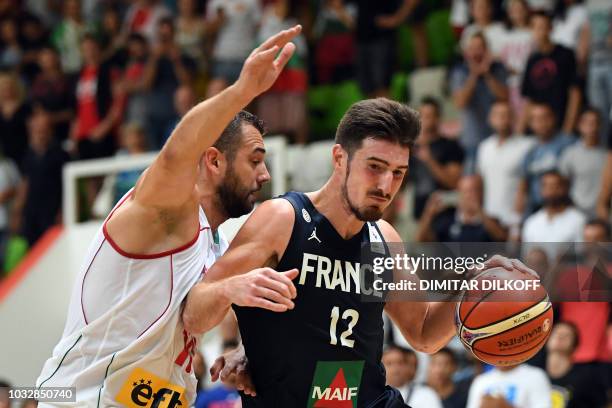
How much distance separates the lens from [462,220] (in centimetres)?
1114

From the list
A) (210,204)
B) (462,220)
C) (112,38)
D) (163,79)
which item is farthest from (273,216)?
(112,38)

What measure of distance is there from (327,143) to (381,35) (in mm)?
1703

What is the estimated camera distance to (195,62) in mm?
14695

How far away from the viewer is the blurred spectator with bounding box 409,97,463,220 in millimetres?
11953

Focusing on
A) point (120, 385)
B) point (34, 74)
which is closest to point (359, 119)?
point (120, 385)

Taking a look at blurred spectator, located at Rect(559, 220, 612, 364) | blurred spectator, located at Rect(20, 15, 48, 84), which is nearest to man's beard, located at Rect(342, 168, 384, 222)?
blurred spectator, located at Rect(559, 220, 612, 364)

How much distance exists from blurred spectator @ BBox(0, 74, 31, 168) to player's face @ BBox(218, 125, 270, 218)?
1008 centimetres

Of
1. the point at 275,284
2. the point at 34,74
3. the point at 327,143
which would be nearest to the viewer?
the point at 275,284

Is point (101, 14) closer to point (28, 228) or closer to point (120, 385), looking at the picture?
point (28, 228)

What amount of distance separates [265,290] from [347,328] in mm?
904

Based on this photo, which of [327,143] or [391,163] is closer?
[391,163]

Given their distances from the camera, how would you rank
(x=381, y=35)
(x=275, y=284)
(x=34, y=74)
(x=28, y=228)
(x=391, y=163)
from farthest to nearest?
(x=34, y=74) → (x=28, y=228) → (x=381, y=35) → (x=391, y=163) → (x=275, y=284)

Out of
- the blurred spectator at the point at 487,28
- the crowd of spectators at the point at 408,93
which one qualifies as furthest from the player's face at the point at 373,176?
the blurred spectator at the point at 487,28

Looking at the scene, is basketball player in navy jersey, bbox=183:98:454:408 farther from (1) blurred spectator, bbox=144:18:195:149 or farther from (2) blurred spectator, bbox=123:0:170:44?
(2) blurred spectator, bbox=123:0:170:44
